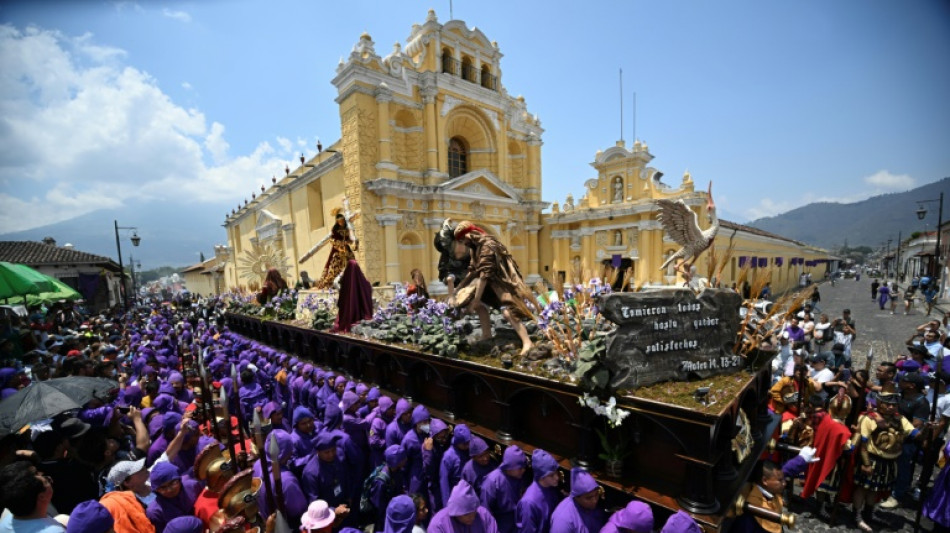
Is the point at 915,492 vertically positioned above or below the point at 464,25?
below

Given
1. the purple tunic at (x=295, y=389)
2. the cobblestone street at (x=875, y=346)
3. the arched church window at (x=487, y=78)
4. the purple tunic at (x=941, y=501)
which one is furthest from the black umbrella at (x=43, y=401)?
the arched church window at (x=487, y=78)

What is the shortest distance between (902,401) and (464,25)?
23580mm

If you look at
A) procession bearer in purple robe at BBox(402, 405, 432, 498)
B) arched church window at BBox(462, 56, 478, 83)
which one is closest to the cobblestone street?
procession bearer in purple robe at BBox(402, 405, 432, 498)

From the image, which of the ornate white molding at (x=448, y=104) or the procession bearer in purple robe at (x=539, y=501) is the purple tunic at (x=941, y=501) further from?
the ornate white molding at (x=448, y=104)

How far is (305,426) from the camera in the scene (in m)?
4.36

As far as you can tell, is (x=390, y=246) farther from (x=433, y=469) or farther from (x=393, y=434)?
(x=433, y=469)

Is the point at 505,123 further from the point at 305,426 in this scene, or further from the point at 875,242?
the point at 875,242

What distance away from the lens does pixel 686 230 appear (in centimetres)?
546

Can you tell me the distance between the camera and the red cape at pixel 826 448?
174 inches

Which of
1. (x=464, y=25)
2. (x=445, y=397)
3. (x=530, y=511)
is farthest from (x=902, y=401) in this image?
(x=464, y=25)

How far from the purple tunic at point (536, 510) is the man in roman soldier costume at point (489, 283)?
1892 mm

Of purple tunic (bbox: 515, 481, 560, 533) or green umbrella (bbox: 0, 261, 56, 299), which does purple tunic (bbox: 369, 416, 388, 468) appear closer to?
purple tunic (bbox: 515, 481, 560, 533)

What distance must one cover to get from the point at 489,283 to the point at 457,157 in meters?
19.2

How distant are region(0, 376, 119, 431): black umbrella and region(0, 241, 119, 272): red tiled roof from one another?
2755cm
